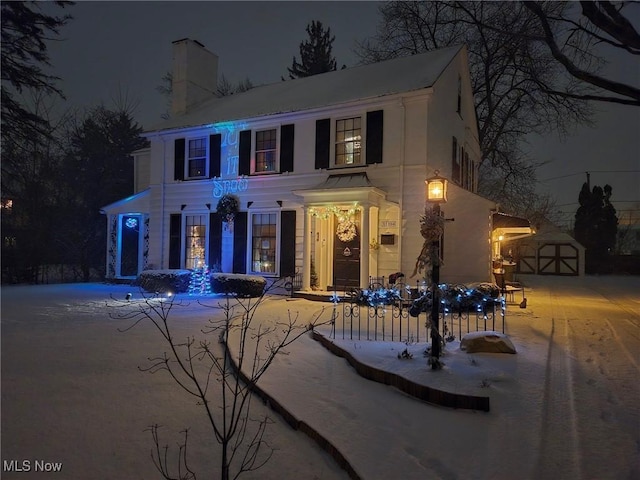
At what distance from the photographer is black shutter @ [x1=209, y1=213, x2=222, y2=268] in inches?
589

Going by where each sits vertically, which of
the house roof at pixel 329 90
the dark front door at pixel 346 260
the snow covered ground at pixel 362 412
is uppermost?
the house roof at pixel 329 90

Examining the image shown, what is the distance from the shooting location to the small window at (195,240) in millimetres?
15562

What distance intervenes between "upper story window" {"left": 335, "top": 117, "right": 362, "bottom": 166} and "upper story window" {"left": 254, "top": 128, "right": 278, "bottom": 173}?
2.33 meters

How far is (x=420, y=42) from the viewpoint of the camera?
2411 centimetres

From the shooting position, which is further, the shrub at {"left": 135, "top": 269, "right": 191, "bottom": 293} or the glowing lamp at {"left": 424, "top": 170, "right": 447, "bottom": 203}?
the shrub at {"left": 135, "top": 269, "right": 191, "bottom": 293}

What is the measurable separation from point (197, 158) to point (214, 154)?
35.9 inches

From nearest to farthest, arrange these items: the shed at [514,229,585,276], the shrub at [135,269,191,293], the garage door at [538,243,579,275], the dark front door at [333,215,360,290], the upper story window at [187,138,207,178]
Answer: the dark front door at [333,215,360,290] → the shrub at [135,269,191,293] → the upper story window at [187,138,207,178] → the shed at [514,229,585,276] → the garage door at [538,243,579,275]

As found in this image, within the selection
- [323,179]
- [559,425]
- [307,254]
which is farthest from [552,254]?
[559,425]

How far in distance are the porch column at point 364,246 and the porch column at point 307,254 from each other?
166 cm

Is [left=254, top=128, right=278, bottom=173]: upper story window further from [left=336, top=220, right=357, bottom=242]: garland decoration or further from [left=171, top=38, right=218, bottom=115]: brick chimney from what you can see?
[left=171, top=38, right=218, bottom=115]: brick chimney

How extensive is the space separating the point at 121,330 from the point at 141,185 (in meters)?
13.3

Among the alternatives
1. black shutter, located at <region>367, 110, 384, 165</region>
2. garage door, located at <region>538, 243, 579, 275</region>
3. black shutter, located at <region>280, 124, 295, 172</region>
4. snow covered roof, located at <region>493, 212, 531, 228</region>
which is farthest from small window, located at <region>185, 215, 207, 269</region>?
garage door, located at <region>538, 243, 579, 275</region>

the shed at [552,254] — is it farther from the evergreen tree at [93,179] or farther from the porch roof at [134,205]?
the evergreen tree at [93,179]

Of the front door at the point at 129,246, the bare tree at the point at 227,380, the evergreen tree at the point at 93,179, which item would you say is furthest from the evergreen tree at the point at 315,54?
the bare tree at the point at 227,380
